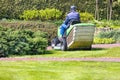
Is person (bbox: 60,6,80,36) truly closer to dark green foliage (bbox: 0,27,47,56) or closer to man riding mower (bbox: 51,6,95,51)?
man riding mower (bbox: 51,6,95,51)

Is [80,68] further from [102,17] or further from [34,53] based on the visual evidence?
[102,17]

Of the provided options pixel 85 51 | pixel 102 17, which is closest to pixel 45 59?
pixel 85 51

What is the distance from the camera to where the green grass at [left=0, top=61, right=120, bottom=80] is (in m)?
12.3

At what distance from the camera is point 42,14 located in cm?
3666

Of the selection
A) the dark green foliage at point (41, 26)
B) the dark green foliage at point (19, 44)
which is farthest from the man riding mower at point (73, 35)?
the dark green foliage at point (41, 26)

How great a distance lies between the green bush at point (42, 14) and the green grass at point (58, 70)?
854 inches

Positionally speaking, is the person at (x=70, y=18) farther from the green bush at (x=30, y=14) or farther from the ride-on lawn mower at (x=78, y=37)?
the green bush at (x=30, y=14)

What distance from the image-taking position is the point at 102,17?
39.6m

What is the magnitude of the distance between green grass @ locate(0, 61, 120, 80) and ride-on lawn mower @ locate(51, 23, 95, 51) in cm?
477

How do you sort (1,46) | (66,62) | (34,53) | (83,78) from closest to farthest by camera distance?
(83,78)
(66,62)
(1,46)
(34,53)

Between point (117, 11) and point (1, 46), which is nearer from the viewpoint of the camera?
point (1, 46)

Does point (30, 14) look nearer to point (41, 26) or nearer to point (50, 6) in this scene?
point (50, 6)

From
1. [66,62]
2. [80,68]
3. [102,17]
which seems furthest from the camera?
[102,17]

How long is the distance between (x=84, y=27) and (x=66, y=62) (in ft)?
15.6
